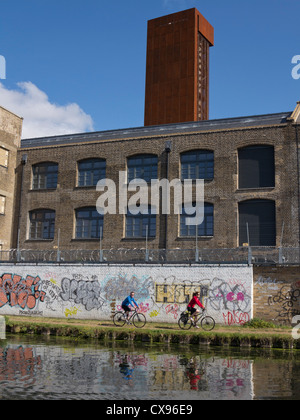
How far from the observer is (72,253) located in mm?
26891

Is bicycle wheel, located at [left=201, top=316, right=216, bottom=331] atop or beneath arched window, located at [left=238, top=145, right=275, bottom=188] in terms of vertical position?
beneath

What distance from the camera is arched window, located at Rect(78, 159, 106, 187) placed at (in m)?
30.9

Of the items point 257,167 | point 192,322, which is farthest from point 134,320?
point 257,167

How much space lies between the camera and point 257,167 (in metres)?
27.5

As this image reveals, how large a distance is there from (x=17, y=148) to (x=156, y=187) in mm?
11056

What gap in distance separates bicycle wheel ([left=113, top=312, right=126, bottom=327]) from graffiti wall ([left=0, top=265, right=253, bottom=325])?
30 centimetres

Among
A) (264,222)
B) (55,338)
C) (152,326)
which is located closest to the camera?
(55,338)

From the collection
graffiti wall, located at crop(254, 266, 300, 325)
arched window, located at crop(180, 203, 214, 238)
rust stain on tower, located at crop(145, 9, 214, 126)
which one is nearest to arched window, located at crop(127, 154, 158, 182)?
arched window, located at crop(180, 203, 214, 238)

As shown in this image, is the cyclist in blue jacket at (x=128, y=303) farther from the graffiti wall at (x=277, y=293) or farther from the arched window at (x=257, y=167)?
the arched window at (x=257, y=167)

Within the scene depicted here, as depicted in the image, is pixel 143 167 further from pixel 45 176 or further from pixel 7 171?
pixel 7 171

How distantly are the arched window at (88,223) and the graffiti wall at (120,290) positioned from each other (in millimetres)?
5388

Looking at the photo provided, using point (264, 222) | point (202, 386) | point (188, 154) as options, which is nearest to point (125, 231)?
point (188, 154)

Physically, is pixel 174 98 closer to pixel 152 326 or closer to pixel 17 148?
pixel 17 148

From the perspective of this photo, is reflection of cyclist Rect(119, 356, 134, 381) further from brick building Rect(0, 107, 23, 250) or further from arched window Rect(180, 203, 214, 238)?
brick building Rect(0, 107, 23, 250)
